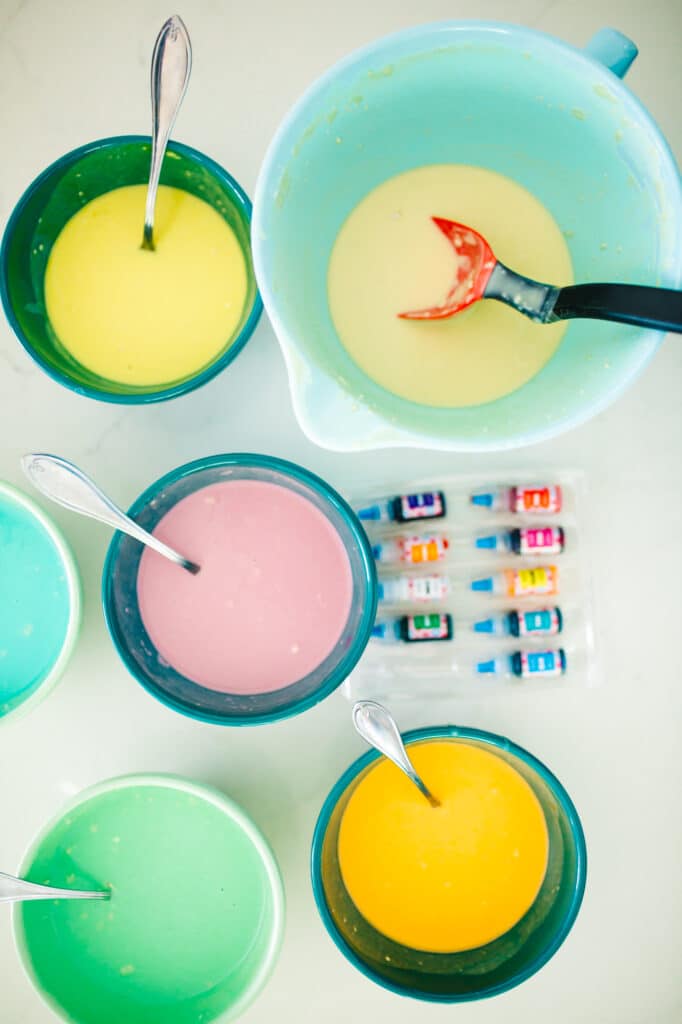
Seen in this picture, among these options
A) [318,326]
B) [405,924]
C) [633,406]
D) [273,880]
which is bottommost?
[405,924]

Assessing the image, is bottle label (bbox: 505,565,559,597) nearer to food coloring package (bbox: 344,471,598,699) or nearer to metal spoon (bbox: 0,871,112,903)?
food coloring package (bbox: 344,471,598,699)

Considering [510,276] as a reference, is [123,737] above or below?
below

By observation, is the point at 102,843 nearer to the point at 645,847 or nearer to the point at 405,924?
the point at 405,924

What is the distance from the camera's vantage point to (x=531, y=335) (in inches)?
28.3

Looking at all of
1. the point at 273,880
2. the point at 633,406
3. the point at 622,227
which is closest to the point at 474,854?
the point at 273,880

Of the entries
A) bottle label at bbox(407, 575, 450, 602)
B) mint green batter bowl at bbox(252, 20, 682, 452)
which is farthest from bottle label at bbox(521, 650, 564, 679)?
mint green batter bowl at bbox(252, 20, 682, 452)

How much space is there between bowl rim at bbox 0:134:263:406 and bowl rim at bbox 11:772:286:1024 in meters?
0.35

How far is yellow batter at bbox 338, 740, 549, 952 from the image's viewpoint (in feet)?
2.68

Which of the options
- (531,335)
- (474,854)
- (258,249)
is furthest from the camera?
(474,854)

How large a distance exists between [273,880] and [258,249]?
548 mm

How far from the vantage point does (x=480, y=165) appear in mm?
734

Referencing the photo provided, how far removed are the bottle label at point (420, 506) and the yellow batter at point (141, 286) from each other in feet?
0.79

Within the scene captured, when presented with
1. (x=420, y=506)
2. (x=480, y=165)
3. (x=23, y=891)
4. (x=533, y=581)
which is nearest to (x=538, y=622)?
(x=533, y=581)

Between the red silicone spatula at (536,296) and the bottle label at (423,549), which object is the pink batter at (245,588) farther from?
the red silicone spatula at (536,296)
